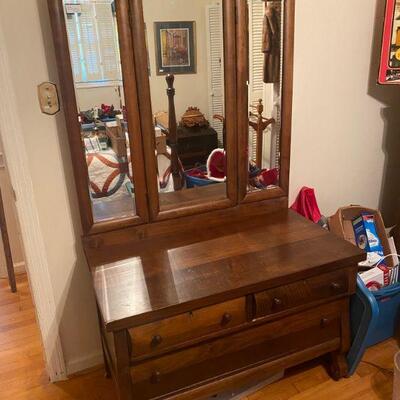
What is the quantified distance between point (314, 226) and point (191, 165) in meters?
0.56

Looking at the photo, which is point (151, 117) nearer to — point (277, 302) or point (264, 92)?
point (264, 92)

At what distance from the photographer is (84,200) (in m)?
1.48

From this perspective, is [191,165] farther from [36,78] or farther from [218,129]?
[36,78]

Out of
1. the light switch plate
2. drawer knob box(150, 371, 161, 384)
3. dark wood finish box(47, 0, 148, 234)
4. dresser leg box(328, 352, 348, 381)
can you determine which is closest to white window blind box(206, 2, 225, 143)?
dark wood finish box(47, 0, 148, 234)

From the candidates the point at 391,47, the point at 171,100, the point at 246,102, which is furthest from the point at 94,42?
the point at 391,47

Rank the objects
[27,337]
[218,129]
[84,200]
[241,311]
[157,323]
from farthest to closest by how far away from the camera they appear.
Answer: [27,337]
[218,129]
[84,200]
[241,311]
[157,323]

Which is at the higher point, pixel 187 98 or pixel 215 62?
pixel 215 62

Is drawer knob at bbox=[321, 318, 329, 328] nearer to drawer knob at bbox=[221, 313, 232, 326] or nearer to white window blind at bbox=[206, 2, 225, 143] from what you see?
drawer knob at bbox=[221, 313, 232, 326]

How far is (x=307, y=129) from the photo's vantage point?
1.90 metres

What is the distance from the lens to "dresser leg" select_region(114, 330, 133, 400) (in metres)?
1.22

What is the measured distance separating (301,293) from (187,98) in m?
0.83

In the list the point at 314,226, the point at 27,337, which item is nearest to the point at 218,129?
the point at 314,226

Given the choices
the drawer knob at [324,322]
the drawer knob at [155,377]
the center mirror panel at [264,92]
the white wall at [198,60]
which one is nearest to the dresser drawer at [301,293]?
the drawer knob at [324,322]

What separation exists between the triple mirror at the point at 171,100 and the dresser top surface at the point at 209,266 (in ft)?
0.60
